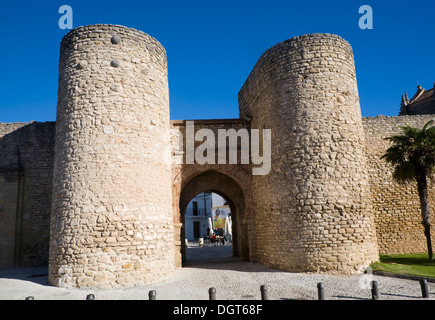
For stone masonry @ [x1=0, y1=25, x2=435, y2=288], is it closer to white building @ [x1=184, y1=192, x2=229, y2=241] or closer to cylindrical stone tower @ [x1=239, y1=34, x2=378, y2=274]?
cylindrical stone tower @ [x1=239, y1=34, x2=378, y2=274]

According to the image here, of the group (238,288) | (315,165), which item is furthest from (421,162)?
(238,288)

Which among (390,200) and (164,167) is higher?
(164,167)

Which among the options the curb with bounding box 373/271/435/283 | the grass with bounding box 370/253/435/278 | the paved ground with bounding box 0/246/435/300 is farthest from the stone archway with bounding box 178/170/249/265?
the curb with bounding box 373/271/435/283

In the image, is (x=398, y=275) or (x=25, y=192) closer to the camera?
(x=398, y=275)

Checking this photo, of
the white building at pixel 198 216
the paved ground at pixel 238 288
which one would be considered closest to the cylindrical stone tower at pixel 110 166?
the paved ground at pixel 238 288

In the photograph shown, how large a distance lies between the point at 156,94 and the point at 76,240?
5022mm

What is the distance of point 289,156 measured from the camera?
34.7ft

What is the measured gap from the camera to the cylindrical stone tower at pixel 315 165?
385 inches

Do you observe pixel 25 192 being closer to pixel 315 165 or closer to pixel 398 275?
pixel 315 165

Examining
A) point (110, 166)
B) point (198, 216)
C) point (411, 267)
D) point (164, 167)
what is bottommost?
point (411, 267)

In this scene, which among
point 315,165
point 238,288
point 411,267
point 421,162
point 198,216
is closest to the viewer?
point 238,288

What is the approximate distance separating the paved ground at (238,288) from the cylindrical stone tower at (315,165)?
2.52 ft

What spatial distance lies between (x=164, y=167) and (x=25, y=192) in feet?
22.4

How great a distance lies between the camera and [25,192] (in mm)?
13570
